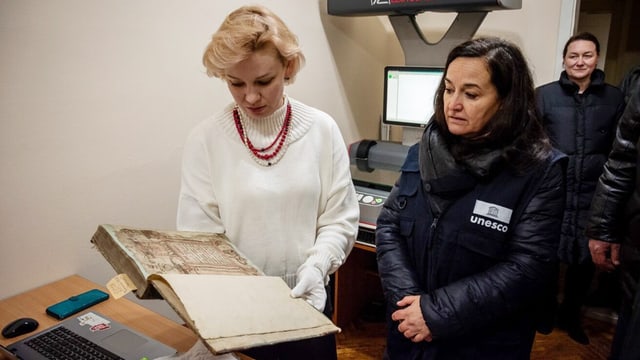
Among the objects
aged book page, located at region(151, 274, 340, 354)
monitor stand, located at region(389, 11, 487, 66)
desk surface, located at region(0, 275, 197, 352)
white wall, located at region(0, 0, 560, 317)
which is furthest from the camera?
monitor stand, located at region(389, 11, 487, 66)

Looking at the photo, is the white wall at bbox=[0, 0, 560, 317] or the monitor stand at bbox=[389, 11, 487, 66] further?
the monitor stand at bbox=[389, 11, 487, 66]

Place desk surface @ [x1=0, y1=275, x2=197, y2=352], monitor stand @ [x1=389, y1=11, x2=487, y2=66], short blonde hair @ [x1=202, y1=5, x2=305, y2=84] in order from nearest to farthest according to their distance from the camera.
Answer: short blonde hair @ [x1=202, y1=5, x2=305, y2=84] < desk surface @ [x1=0, y1=275, x2=197, y2=352] < monitor stand @ [x1=389, y1=11, x2=487, y2=66]

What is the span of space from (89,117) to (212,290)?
0.94 metres

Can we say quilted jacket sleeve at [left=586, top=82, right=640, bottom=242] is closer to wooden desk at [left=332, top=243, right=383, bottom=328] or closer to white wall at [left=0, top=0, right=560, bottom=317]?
wooden desk at [left=332, top=243, right=383, bottom=328]

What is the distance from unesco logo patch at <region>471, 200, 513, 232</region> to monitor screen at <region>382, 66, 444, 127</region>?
121 centimetres

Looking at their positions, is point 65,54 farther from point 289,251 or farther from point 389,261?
point 389,261

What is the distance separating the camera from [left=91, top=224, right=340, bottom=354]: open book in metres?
0.76

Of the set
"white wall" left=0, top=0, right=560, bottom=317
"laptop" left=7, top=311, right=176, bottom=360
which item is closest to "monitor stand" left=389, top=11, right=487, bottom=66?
"white wall" left=0, top=0, right=560, bottom=317

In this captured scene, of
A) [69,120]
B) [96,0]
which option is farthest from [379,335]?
[96,0]

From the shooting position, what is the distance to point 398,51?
2785mm

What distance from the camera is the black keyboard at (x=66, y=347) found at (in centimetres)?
111

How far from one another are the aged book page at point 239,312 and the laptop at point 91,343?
379 millimetres

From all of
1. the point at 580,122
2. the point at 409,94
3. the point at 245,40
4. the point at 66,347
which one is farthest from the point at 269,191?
the point at 580,122

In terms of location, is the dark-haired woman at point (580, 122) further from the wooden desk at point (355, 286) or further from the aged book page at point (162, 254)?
the aged book page at point (162, 254)
